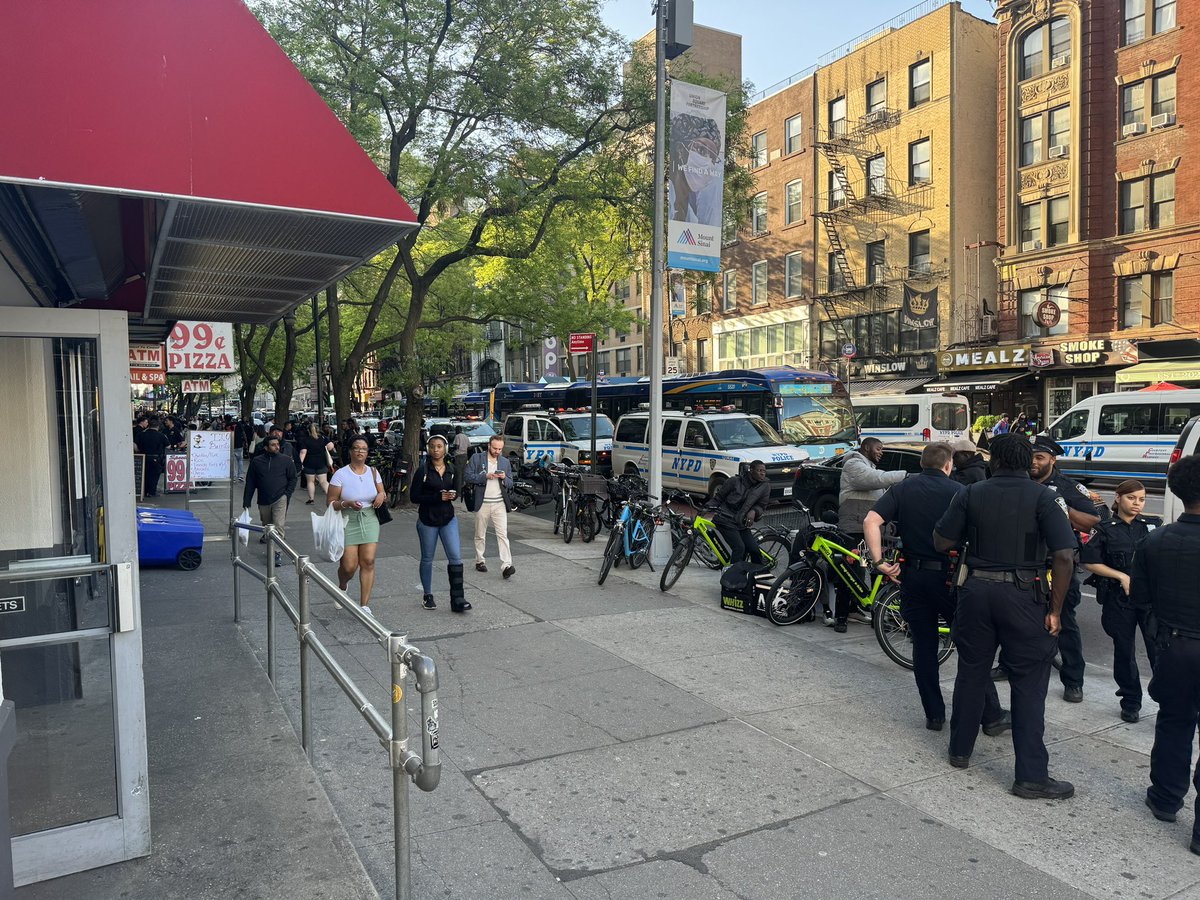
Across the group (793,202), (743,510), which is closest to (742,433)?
(743,510)

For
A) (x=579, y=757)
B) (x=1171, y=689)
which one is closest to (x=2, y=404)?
(x=579, y=757)

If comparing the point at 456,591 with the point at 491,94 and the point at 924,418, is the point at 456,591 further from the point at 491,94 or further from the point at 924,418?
the point at 924,418

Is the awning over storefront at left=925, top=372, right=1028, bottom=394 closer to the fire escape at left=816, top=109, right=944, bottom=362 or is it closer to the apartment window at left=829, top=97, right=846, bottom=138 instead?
the fire escape at left=816, top=109, right=944, bottom=362

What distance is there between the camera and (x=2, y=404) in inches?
160

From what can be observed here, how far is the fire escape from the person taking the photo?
36119 millimetres

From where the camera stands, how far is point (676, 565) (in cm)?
984

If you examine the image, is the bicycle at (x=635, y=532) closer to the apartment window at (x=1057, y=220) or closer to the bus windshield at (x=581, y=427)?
the bus windshield at (x=581, y=427)

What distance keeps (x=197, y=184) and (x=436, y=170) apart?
14717mm

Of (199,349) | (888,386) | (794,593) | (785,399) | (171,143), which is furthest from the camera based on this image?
(888,386)

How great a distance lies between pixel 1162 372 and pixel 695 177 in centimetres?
2062

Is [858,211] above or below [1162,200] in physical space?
above

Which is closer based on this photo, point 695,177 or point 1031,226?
point 695,177

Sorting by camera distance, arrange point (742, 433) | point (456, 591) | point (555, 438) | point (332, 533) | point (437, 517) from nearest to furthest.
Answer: point (332, 533) < point (456, 591) < point (437, 517) < point (742, 433) < point (555, 438)

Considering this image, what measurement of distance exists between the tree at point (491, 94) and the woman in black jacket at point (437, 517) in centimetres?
923
